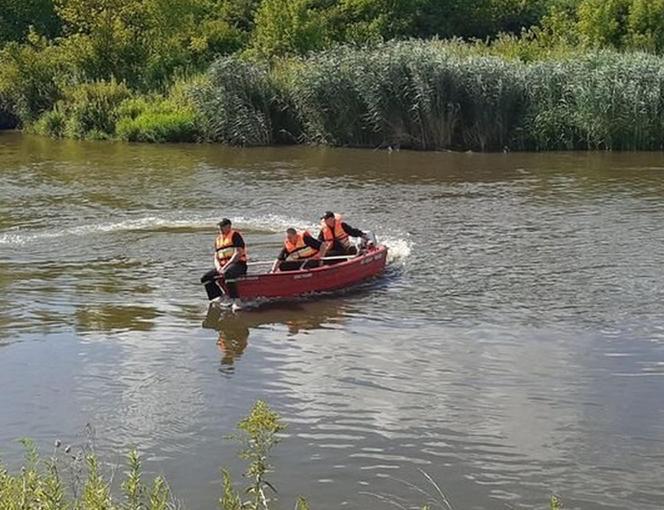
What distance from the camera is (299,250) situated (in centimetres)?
1670

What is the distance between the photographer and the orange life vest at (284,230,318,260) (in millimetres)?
16672

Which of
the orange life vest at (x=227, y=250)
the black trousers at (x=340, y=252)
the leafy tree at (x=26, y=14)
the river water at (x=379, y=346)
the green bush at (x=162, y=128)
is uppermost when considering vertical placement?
the leafy tree at (x=26, y=14)

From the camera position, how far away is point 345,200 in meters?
24.8

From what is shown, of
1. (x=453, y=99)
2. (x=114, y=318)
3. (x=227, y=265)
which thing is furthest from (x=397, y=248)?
(x=453, y=99)

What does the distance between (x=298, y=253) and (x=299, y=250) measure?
0.05 metres

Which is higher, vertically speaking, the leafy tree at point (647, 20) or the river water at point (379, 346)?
the leafy tree at point (647, 20)

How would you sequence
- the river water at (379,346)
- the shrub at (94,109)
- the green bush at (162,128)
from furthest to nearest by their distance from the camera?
the shrub at (94,109) < the green bush at (162,128) < the river water at (379,346)

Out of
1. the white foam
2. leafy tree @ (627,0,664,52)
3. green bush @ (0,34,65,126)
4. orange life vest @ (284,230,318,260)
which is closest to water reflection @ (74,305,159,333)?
orange life vest @ (284,230,318,260)

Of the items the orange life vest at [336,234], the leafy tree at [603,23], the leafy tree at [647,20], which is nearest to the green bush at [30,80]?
the leafy tree at [603,23]

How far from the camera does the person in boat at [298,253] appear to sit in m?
16.6

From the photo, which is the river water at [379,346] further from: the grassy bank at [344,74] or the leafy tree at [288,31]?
the leafy tree at [288,31]

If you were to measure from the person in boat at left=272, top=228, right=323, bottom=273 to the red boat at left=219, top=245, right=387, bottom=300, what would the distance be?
16.4 inches

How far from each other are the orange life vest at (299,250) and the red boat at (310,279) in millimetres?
491

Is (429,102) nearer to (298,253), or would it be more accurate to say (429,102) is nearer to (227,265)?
(298,253)
